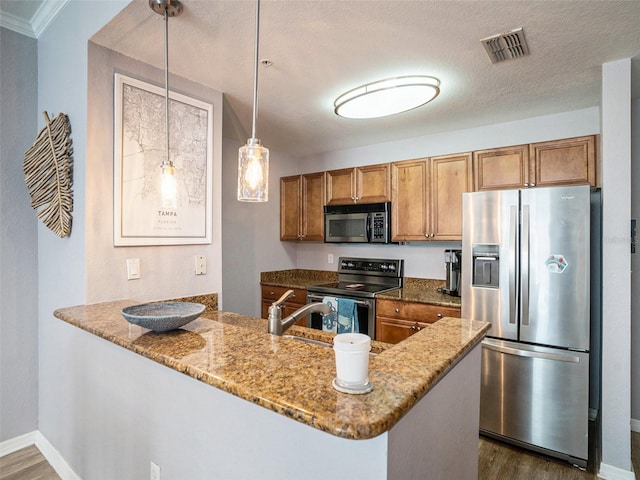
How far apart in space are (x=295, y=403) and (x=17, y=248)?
8.09 feet

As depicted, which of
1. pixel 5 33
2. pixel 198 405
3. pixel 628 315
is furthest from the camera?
pixel 5 33

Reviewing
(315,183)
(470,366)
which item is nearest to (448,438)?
(470,366)

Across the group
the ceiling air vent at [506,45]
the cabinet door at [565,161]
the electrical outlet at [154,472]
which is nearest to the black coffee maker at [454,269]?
the cabinet door at [565,161]

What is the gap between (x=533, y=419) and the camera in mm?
2379

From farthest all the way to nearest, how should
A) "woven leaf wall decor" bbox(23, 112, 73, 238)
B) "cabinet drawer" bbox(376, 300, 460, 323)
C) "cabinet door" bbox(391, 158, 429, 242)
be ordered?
"cabinet door" bbox(391, 158, 429, 242) < "cabinet drawer" bbox(376, 300, 460, 323) < "woven leaf wall decor" bbox(23, 112, 73, 238)

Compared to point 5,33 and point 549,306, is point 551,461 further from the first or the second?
point 5,33

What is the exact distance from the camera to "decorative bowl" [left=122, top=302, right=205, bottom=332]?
4.38 ft

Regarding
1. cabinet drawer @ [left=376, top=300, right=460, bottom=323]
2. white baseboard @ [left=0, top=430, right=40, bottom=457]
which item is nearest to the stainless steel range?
cabinet drawer @ [left=376, top=300, right=460, bottom=323]

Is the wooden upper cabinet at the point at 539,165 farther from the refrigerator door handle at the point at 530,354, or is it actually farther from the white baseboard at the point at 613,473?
the white baseboard at the point at 613,473

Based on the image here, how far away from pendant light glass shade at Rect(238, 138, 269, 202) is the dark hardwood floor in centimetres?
214

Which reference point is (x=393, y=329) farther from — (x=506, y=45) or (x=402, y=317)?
(x=506, y=45)

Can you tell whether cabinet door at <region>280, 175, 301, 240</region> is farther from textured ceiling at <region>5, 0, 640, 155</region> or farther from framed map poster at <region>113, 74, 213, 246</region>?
framed map poster at <region>113, 74, 213, 246</region>

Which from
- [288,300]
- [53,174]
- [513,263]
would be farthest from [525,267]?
[53,174]

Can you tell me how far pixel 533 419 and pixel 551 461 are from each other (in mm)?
269
